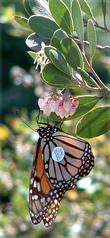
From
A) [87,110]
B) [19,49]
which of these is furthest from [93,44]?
[19,49]

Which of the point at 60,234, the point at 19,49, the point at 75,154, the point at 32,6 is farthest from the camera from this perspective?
the point at 19,49

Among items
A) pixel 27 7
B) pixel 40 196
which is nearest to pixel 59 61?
pixel 27 7

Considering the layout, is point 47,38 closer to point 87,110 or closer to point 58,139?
point 87,110

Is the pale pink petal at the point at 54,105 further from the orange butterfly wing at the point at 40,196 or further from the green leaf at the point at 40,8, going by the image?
the orange butterfly wing at the point at 40,196

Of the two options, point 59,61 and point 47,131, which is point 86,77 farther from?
point 47,131

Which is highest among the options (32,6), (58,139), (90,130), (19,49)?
(19,49)

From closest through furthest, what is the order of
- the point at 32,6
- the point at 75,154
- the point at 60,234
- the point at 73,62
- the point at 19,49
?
the point at 73,62 < the point at 32,6 < the point at 75,154 < the point at 60,234 < the point at 19,49

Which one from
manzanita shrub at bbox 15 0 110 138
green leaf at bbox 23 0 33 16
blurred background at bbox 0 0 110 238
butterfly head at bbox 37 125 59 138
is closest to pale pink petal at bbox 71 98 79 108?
manzanita shrub at bbox 15 0 110 138
